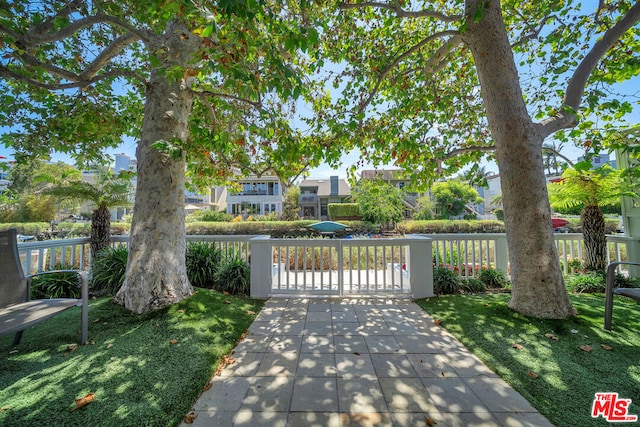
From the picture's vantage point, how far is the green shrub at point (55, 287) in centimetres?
438

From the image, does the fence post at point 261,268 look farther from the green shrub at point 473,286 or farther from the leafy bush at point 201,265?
→ the green shrub at point 473,286

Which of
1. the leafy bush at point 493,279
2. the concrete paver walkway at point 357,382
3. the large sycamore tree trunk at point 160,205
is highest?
the large sycamore tree trunk at point 160,205

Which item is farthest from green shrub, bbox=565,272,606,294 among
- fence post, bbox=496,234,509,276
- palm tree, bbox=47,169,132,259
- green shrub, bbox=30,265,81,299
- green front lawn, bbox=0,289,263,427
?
green shrub, bbox=30,265,81,299

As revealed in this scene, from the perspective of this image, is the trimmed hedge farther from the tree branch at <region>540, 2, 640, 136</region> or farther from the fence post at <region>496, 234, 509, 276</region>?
the tree branch at <region>540, 2, 640, 136</region>

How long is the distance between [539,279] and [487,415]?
2.50 m

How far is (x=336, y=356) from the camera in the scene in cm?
272

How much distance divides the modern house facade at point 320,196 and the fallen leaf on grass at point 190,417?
2979 centimetres

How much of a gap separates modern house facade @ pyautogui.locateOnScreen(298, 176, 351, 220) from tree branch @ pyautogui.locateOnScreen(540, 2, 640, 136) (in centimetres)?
2765

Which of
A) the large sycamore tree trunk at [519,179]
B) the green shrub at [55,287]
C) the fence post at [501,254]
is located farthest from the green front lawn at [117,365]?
the fence post at [501,254]

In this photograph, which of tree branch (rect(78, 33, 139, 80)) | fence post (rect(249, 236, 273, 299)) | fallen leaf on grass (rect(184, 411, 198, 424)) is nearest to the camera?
fallen leaf on grass (rect(184, 411, 198, 424))

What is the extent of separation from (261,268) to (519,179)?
4.52m

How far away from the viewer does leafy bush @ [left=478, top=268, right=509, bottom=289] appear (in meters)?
5.37

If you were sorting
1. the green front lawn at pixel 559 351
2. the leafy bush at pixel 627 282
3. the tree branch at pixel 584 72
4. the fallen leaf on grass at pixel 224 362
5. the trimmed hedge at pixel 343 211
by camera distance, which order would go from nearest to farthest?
the green front lawn at pixel 559 351 → the fallen leaf on grass at pixel 224 362 → the tree branch at pixel 584 72 → the leafy bush at pixel 627 282 → the trimmed hedge at pixel 343 211

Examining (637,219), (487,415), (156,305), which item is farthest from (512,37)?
(156,305)
